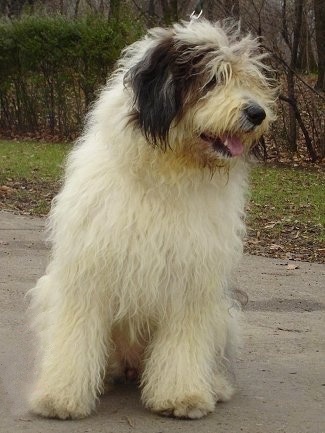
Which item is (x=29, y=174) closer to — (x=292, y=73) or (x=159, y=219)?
(x=292, y=73)

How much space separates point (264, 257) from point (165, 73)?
5.03 metres

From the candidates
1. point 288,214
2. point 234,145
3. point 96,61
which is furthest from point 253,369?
point 96,61

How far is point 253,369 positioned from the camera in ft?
16.0

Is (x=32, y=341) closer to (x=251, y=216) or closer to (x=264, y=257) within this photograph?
(x=264, y=257)

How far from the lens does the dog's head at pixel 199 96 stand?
3.63 metres

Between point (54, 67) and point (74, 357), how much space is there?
17.8m

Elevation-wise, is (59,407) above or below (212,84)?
below

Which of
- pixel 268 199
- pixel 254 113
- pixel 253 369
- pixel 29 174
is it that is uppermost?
pixel 254 113

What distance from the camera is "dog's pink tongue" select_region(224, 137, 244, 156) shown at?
3706 millimetres

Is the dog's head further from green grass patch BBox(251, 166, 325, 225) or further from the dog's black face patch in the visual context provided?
green grass patch BBox(251, 166, 325, 225)

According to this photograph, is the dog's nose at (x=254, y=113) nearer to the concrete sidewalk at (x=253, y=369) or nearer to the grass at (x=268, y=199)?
the concrete sidewalk at (x=253, y=369)

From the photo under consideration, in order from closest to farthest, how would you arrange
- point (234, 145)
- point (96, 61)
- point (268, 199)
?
1. point (234, 145)
2. point (268, 199)
3. point (96, 61)

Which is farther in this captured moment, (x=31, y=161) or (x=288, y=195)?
(x=31, y=161)

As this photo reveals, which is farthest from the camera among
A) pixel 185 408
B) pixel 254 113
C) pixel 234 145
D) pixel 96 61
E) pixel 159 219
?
pixel 96 61
